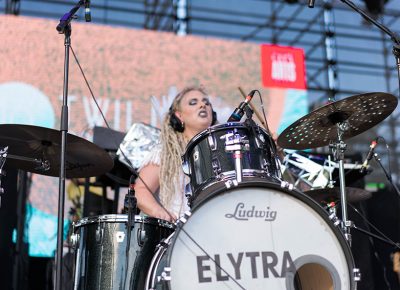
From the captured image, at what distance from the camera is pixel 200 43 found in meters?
6.54

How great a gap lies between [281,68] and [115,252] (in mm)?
4256

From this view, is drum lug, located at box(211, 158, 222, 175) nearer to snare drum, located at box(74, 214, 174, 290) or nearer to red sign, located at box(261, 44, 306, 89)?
snare drum, located at box(74, 214, 174, 290)

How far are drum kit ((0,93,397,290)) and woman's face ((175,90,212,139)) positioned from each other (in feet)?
2.73

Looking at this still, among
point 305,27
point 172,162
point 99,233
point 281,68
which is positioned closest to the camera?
point 99,233

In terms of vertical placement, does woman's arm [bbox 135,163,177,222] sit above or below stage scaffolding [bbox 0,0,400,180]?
below

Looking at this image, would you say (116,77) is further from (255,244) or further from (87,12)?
(255,244)

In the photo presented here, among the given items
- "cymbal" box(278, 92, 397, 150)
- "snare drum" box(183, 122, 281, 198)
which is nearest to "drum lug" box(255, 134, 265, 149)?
"snare drum" box(183, 122, 281, 198)

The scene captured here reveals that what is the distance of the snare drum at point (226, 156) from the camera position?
263 centimetres

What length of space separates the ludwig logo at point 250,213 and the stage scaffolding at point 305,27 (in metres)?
6.65

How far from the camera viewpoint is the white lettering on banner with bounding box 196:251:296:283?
91.4 inches

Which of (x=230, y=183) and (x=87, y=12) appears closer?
(x=230, y=183)

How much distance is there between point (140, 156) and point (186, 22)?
4.97 meters

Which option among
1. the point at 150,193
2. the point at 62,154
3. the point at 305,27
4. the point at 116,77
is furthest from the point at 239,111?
the point at 305,27

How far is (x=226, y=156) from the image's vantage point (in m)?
2.66
